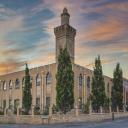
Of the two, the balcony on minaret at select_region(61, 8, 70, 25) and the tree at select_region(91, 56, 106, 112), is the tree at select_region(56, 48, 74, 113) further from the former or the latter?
the balcony on minaret at select_region(61, 8, 70, 25)

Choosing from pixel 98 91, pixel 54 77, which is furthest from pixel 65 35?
pixel 98 91

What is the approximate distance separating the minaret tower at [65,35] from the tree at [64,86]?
12736 mm

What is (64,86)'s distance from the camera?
41656 mm

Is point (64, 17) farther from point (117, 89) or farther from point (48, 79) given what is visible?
point (117, 89)

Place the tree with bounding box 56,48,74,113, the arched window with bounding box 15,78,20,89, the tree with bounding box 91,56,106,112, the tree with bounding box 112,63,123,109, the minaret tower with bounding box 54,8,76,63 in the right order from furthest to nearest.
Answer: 1. the arched window with bounding box 15,78,20,89
2. the tree with bounding box 112,63,123,109
3. the minaret tower with bounding box 54,8,76,63
4. the tree with bounding box 91,56,106,112
5. the tree with bounding box 56,48,74,113

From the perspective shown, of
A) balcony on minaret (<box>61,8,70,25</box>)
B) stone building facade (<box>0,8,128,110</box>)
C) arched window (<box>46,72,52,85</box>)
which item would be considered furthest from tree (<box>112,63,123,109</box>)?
balcony on minaret (<box>61,8,70,25</box>)

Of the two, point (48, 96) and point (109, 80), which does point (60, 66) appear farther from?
point (109, 80)

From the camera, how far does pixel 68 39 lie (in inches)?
2210

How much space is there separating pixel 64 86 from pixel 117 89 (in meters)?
18.1

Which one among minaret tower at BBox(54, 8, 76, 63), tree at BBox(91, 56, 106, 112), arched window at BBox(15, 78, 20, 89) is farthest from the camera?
arched window at BBox(15, 78, 20, 89)

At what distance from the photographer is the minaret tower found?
55625 mm

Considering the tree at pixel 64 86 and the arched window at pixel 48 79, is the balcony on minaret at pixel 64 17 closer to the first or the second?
the arched window at pixel 48 79

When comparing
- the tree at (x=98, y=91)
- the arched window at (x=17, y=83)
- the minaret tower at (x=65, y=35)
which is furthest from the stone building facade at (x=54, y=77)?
the tree at (x=98, y=91)

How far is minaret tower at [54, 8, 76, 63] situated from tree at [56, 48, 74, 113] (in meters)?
12.7
